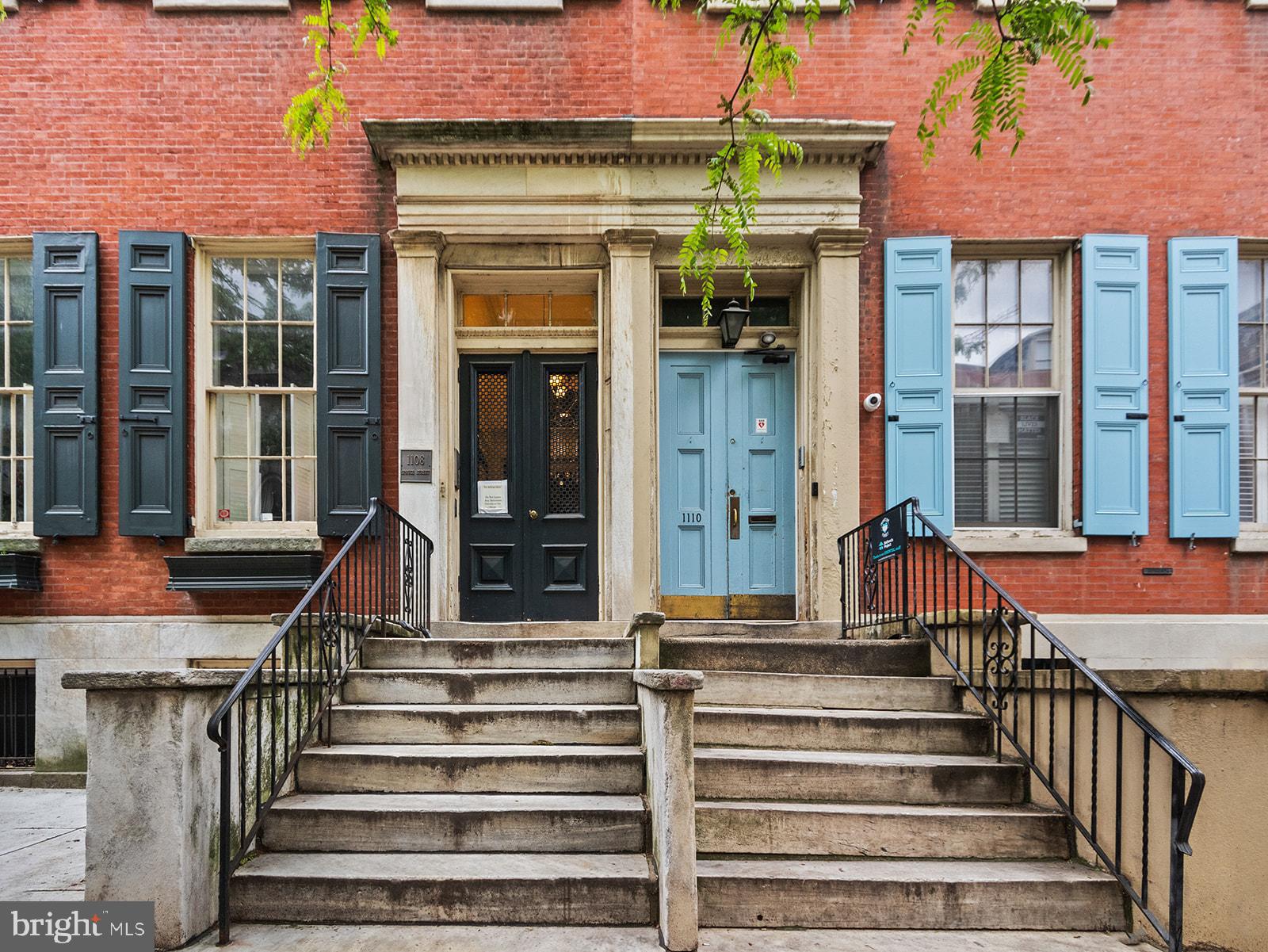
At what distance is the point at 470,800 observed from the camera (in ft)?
13.6

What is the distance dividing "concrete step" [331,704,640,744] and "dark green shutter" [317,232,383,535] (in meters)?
2.51

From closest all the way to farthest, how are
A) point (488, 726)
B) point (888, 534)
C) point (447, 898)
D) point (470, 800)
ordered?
point (447, 898)
point (470, 800)
point (488, 726)
point (888, 534)

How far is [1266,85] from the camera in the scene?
6.85 metres

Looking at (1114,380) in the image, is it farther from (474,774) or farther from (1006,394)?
(474,774)

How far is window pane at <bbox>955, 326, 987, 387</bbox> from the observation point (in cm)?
705

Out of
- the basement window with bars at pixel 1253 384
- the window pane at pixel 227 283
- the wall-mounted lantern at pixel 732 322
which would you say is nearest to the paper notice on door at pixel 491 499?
the wall-mounted lantern at pixel 732 322

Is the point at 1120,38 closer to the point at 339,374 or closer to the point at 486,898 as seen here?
the point at 339,374

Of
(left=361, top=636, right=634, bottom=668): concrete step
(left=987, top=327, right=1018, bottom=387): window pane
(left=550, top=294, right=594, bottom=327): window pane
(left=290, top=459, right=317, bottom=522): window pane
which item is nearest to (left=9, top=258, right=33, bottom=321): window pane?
(left=290, top=459, right=317, bottom=522): window pane

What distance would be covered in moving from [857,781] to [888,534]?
2.04m

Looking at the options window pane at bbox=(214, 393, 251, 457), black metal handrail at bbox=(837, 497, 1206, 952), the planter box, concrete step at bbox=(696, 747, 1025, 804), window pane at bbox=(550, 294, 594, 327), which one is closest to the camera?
black metal handrail at bbox=(837, 497, 1206, 952)

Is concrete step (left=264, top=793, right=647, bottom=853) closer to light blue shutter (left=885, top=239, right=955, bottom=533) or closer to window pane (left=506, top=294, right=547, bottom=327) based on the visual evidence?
light blue shutter (left=885, top=239, right=955, bottom=533)

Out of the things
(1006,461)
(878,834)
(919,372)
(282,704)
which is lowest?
(878,834)

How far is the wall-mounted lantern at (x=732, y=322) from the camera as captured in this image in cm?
679

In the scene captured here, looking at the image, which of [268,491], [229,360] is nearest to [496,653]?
[268,491]
